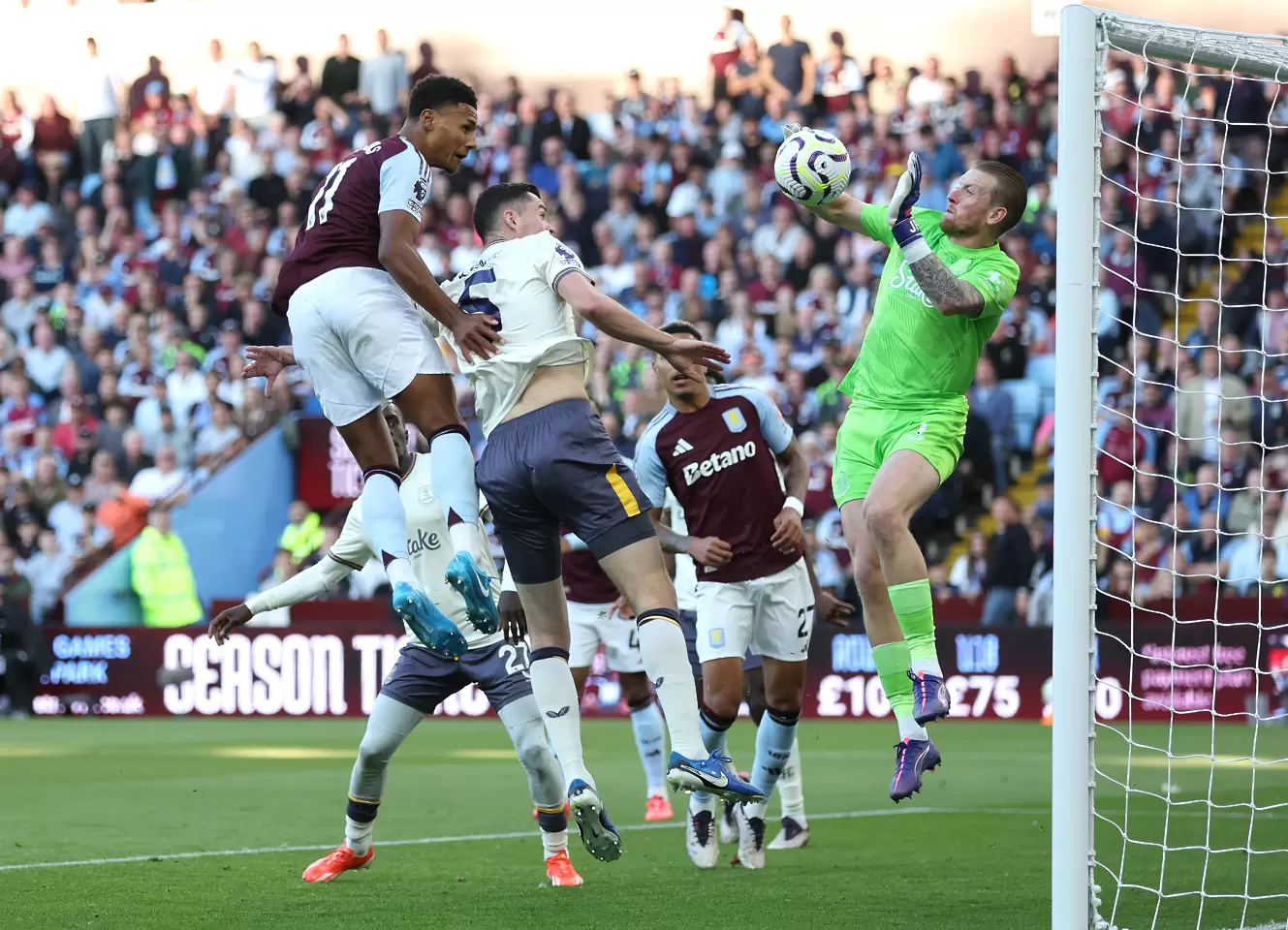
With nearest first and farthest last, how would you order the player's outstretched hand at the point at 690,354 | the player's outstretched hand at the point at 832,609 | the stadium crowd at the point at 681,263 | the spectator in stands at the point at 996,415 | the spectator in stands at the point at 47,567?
the player's outstretched hand at the point at 690,354
the player's outstretched hand at the point at 832,609
the stadium crowd at the point at 681,263
the spectator in stands at the point at 996,415
the spectator in stands at the point at 47,567

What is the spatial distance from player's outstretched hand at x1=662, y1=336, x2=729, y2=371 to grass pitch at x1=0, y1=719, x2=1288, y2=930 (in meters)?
2.13

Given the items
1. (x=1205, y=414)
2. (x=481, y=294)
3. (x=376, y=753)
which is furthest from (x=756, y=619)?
(x=1205, y=414)

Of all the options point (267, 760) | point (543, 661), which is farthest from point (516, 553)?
point (267, 760)

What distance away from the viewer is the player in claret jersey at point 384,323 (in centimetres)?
724

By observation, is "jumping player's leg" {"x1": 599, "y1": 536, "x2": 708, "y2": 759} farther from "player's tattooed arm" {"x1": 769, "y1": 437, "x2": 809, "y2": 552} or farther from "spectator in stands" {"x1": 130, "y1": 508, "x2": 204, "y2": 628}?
"spectator in stands" {"x1": 130, "y1": 508, "x2": 204, "y2": 628}

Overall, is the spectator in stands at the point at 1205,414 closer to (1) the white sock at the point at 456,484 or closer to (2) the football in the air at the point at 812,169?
(2) the football in the air at the point at 812,169

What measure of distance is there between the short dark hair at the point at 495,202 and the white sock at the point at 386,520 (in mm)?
1127

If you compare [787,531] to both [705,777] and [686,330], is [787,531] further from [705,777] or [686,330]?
[705,777]

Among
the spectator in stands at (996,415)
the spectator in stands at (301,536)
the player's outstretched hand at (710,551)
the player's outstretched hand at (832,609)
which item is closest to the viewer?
the player's outstretched hand at (710,551)

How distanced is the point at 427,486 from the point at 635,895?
211 centimetres

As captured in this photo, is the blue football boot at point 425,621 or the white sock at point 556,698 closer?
the blue football boot at point 425,621

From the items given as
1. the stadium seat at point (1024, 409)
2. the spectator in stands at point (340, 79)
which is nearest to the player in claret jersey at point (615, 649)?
the stadium seat at point (1024, 409)

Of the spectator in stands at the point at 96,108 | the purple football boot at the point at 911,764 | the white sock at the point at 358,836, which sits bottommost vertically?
the white sock at the point at 358,836

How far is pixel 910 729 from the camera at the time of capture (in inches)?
288
